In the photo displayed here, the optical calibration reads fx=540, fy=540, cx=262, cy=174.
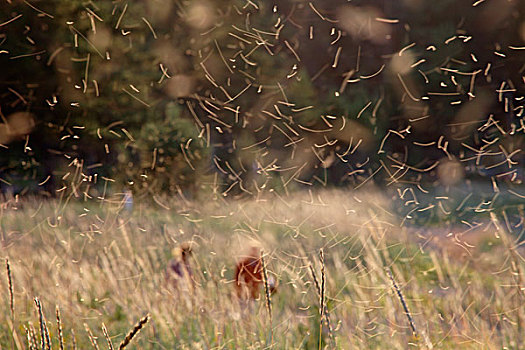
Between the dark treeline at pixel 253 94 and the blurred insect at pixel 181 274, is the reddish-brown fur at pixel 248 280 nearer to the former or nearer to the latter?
the blurred insect at pixel 181 274

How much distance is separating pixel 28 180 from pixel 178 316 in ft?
55.3

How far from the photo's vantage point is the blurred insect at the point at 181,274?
10.2 ft

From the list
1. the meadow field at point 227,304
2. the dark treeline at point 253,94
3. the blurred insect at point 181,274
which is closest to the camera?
the meadow field at point 227,304

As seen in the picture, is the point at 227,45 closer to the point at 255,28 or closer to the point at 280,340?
the point at 255,28

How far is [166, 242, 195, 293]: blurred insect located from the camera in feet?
10.2

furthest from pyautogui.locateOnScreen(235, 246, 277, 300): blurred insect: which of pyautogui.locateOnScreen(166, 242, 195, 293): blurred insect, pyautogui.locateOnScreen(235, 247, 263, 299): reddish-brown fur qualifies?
pyautogui.locateOnScreen(166, 242, 195, 293): blurred insect

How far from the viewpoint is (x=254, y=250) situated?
4070mm

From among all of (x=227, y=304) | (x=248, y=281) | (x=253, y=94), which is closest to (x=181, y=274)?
(x=248, y=281)

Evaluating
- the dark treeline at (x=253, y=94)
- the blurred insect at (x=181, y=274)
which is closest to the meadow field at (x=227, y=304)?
the blurred insect at (x=181, y=274)

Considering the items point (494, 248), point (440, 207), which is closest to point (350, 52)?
point (440, 207)

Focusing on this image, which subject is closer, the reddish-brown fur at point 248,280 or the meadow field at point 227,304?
the meadow field at point 227,304

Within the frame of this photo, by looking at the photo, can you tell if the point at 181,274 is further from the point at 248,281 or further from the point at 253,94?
the point at 253,94

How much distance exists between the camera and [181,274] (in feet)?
10.8

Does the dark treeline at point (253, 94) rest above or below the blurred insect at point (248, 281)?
below
